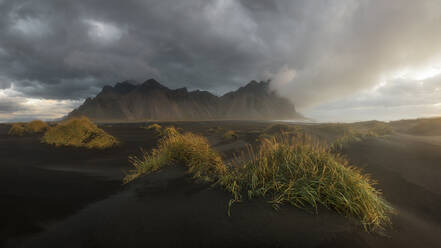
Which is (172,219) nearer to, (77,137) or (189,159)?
(189,159)

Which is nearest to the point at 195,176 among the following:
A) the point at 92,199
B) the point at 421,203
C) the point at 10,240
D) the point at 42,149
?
the point at 92,199

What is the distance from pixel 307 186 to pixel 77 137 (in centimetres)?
1323

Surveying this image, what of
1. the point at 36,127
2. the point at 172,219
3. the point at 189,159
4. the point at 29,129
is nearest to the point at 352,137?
the point at 189,159

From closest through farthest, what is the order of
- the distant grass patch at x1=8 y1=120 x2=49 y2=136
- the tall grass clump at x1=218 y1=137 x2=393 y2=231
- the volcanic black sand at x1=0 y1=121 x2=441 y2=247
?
the volcanic black sand at x1=0 y1=121 x2=441 y2=247, the tall grass clump at x1=218 y1=137 x2=393 y2=231, the distant grass patch at x1=8 y1=120 x2=49 y2=136

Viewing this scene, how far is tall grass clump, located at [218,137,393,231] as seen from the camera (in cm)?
245

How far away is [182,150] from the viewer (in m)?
4.88

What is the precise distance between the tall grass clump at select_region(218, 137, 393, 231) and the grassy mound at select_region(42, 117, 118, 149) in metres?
10.8

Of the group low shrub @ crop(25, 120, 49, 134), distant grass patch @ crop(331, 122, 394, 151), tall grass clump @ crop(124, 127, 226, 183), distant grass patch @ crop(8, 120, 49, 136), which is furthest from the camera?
low shrub @ crop(25, 120, 49, 134)

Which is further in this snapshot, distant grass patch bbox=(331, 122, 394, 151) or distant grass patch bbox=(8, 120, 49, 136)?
distant grass patch bbox=(8, 120, 49, 136)

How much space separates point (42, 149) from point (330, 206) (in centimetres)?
1342

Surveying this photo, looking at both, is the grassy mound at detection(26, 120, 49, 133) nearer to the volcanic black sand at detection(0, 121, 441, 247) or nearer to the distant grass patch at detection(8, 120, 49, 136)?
the distant grass patch at detection(8, 120, 49, 136)

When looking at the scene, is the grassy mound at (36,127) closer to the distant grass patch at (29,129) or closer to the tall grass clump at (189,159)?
the distant grass patch at (29,129)

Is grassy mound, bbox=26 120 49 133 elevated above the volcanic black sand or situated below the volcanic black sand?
above

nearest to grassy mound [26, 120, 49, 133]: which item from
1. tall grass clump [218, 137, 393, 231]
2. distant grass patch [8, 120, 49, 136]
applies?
distant grass patch [8, 120, 49, 136]
